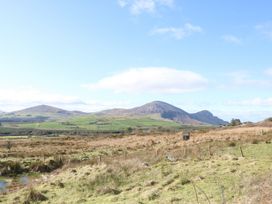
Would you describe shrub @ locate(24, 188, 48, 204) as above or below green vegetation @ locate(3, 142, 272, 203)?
below

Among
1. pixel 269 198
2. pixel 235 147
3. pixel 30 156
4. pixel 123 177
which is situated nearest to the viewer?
pixel 269 198

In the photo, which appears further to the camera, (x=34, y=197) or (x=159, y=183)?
(x=34, y=197)

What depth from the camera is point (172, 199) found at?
20391mm

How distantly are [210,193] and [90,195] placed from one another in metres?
8.65

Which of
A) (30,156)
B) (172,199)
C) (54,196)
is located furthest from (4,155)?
(172,199)

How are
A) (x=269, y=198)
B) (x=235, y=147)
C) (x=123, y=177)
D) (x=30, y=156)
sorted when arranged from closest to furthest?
(x=269, y=198) → (x=123, y=177) → (x=235, y=147) → (x=30, y=156)

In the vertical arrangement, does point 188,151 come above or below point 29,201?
above

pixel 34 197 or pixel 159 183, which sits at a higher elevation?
pixel 159 183

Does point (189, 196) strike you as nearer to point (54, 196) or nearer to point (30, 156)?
point (54, 196)

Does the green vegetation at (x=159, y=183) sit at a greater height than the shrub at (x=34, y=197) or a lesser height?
greater

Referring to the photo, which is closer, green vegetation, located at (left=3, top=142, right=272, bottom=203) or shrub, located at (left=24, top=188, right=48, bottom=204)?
green vegetation, located at (left=3, top=142, right=272, bottom=203)

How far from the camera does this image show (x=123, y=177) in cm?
2888

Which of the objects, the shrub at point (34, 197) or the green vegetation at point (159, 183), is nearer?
the green vegetation at point (159, 183)

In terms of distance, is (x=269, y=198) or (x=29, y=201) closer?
(x=269, y=198)
